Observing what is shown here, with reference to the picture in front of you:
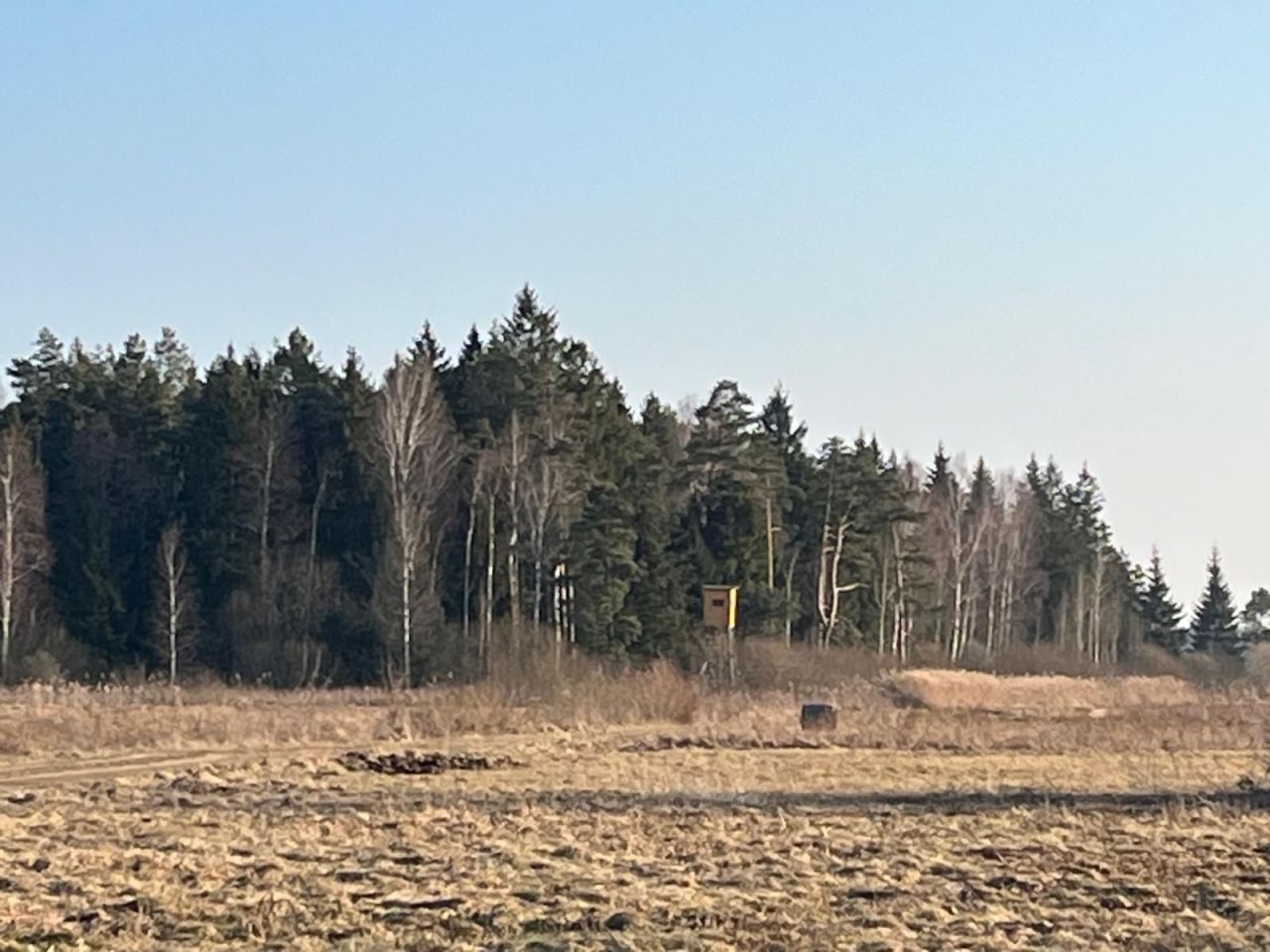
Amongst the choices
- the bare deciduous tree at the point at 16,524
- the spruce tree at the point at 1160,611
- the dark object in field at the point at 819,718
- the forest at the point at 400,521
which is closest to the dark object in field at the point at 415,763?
the dark object in field at the point at 819,718

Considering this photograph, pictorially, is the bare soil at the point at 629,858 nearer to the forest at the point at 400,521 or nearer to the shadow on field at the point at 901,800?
the shadow on field at the point at 901,800

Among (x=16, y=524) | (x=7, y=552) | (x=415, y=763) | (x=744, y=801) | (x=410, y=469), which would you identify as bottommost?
(x=415, y=763)

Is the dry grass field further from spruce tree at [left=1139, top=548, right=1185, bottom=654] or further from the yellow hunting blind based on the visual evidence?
spruce tree at [left=1139, top=548, right=1185, bottom=654]

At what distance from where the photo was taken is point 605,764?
30406mm

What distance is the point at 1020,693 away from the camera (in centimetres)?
5828

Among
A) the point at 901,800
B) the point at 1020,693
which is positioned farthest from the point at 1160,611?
the point at 901,800

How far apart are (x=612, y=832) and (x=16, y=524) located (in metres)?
48.5

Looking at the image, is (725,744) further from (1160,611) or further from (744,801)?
(1160,611)

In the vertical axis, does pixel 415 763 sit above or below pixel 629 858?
below

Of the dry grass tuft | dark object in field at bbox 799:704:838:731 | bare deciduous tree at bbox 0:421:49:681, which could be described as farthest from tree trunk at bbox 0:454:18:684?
dark object in field at bbox 799:704:838:731

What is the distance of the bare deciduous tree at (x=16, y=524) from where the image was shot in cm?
5906

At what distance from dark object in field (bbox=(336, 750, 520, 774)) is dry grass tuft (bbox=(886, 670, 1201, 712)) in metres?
23.7

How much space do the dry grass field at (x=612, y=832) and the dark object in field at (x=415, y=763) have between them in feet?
0.36

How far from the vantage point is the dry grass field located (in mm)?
13008
